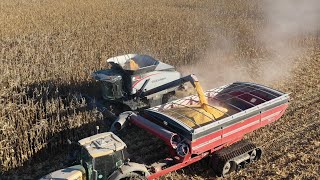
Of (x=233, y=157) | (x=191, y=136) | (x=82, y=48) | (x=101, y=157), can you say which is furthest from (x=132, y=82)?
(x=82, y=48)

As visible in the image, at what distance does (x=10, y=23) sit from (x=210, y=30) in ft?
31.6

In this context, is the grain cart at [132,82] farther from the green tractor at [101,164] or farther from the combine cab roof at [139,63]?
the green tractor at [101,164]

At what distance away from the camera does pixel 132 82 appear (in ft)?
33.6

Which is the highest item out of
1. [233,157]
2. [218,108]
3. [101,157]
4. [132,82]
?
[132,82]

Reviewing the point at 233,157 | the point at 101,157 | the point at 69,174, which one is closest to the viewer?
the point at 69,174

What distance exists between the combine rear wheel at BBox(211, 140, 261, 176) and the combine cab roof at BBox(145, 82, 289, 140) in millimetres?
667

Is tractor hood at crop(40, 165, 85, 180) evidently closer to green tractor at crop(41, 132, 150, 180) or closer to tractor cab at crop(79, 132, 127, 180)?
green tractor at crop(41, 132, 150, 180)

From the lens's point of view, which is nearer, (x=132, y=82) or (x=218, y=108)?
(x=218, y=108)

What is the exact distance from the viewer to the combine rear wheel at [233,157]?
8234 mm

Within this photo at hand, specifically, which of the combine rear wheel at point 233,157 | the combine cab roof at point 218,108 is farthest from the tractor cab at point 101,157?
the combine rear wheel at point 233,157

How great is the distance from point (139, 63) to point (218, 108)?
315cm

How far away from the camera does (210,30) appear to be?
18578 mm

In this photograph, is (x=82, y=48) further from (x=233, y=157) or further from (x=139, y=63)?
(x=233, y=157)

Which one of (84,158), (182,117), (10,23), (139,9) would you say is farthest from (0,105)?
(139,9)
